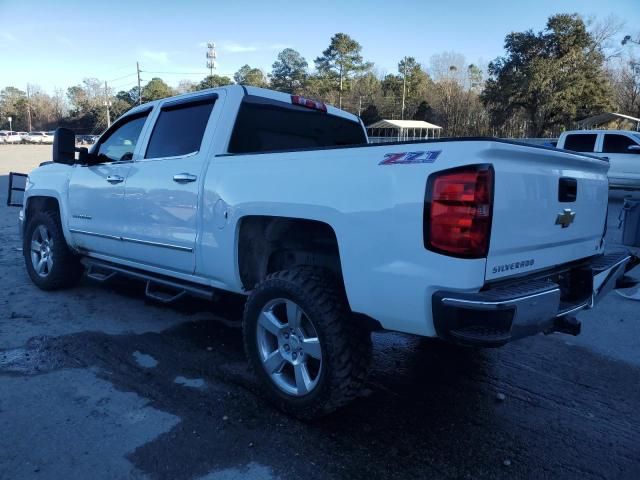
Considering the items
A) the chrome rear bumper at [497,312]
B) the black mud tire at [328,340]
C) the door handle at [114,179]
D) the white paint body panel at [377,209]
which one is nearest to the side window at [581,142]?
the white paint body panel at [377,209]

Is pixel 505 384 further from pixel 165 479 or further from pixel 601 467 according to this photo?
pixel 165 479

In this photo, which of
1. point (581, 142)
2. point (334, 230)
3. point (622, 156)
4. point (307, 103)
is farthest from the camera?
point (581, 142)

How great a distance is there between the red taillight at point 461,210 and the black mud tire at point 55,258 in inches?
180

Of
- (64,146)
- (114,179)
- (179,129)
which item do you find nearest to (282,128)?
(179,129)

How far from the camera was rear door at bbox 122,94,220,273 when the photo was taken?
12.5 feet

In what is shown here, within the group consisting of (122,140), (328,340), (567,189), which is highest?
(122,140)

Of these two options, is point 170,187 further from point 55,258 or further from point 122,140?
point 55,258

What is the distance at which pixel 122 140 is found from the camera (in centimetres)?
500

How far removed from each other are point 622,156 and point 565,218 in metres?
14.3

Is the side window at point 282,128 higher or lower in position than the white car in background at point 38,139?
lower

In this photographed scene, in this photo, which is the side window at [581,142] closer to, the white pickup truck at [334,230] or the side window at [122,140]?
the white pickup truck at [334,230]

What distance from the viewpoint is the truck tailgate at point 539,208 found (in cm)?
245

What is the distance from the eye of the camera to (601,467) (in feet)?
8.86

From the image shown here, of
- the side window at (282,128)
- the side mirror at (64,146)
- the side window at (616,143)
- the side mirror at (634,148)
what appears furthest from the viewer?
the side window at (616,143)
